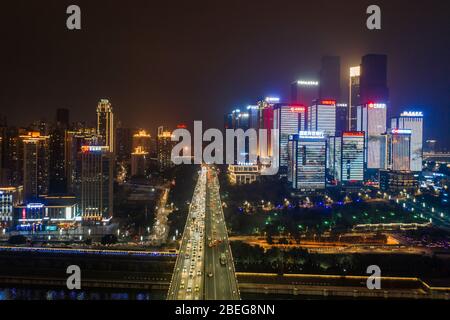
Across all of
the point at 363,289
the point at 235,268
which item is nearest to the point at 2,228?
the point at 235,268

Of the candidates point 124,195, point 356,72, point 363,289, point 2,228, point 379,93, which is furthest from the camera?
point 356,72

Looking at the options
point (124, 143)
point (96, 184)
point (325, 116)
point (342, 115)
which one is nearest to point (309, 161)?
point (325, 116)

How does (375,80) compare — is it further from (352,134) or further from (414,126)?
(352,134)

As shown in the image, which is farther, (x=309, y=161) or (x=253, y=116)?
(x=253, y=116)

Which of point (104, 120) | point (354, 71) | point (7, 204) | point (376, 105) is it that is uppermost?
point (354, 71)
